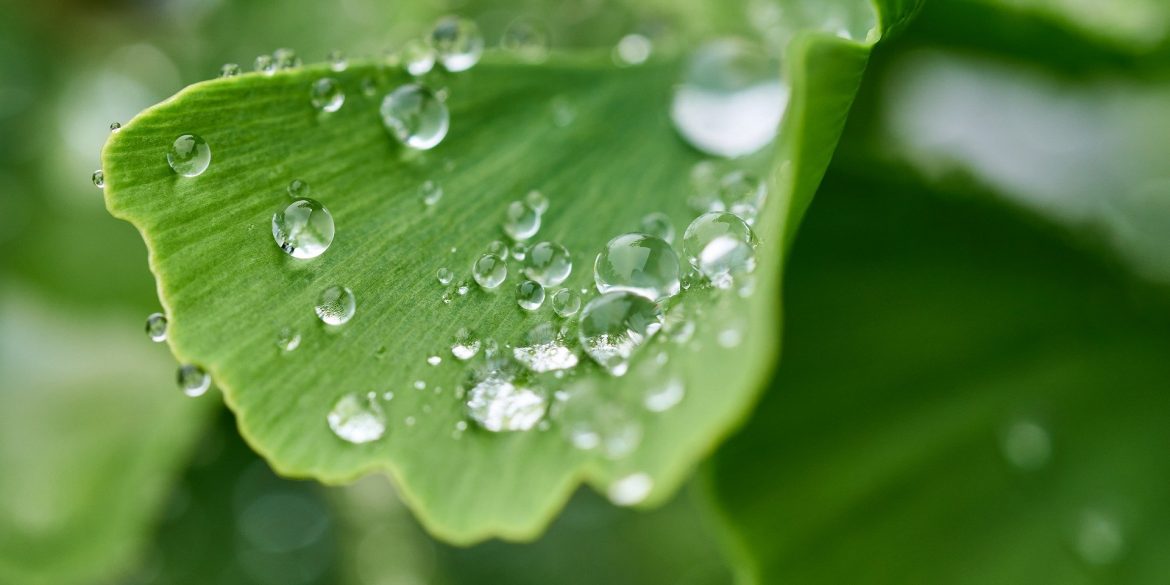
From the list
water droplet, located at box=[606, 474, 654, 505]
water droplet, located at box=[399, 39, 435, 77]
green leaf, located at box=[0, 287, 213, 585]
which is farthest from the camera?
green leaf, located at box=[0, 287, 213, 585]

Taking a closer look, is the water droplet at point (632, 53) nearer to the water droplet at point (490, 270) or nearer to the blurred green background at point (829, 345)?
the blurred green background at point (829, 345)

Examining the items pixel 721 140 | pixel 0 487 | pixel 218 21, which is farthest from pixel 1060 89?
pixel 0 487

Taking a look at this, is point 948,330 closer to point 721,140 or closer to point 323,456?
point 721,140

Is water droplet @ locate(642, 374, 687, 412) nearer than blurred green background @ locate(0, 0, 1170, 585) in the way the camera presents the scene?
Yes

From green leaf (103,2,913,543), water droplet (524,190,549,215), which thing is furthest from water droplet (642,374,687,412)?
water droplet (524,190,549,215)

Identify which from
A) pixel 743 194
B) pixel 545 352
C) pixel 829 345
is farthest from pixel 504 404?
pixel 829 345

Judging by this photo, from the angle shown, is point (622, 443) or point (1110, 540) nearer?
point (622, 443)

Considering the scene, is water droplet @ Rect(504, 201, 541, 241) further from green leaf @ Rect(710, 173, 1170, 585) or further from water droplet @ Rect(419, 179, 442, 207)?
green leaf @ Rect(710, 173, 1170, 585)
